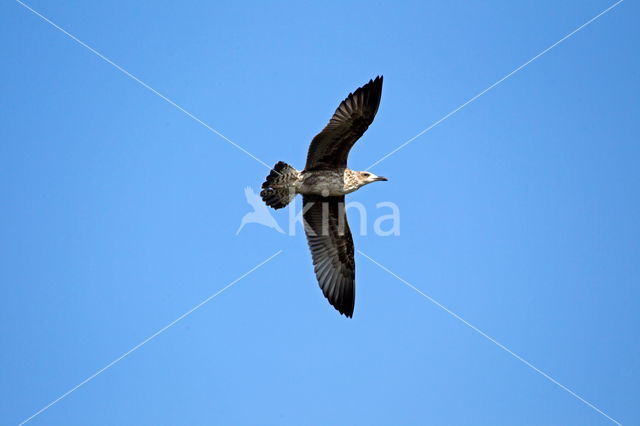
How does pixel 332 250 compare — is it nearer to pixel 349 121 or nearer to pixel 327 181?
pixel 327 181

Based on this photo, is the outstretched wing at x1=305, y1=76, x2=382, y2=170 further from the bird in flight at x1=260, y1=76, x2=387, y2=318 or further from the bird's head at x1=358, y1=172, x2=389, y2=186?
the bird's head at x1=358, y1=172, x2=389, y2=186

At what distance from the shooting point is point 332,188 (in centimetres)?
1323

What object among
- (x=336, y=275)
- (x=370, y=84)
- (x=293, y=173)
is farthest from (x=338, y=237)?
(x=370, y=84)

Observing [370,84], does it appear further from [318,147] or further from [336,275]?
[336,275]

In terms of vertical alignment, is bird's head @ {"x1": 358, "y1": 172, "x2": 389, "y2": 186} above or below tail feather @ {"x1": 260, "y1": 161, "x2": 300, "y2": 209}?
above

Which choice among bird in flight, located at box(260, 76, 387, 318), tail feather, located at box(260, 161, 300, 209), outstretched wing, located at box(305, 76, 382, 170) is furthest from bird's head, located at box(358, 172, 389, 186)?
tail feather, located at box(260, 161, 300, 209)

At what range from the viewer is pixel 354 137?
41.9 feet

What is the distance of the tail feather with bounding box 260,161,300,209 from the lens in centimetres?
1302

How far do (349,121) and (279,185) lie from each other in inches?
61.0

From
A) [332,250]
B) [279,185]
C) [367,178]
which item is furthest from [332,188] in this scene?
[332,250]

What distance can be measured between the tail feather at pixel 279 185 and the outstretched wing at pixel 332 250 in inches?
28.4

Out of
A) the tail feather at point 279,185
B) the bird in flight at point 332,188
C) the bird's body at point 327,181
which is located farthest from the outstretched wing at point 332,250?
the tail feather at point 279,185

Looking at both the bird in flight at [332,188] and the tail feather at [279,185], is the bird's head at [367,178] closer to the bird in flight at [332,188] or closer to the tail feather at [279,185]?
the bird in flight at [332,188]

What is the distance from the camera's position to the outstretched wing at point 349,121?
1260 centimetres
